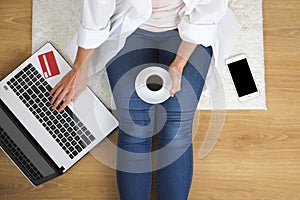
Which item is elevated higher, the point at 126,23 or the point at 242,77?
the point at 126,23

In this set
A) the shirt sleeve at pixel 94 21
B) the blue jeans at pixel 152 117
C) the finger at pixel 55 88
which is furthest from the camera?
the finger at pixel 55 88

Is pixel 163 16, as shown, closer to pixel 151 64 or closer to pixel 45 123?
pixel 151 64

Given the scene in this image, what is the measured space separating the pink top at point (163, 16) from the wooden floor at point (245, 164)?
28 cm

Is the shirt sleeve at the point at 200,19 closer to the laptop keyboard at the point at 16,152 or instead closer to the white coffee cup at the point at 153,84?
the white coffee cup at the point at 153,84

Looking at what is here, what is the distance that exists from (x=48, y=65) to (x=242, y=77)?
0.48 meters

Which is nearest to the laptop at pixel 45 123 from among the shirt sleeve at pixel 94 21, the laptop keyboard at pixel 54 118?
the laptop keyboard at pixel 54 118

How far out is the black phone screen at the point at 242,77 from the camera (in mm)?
1089

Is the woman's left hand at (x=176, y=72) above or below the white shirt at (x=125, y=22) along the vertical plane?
below

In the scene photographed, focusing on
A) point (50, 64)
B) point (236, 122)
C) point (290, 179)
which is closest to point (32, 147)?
point (50, 64)

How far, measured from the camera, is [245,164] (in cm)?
108

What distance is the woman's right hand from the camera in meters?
1.01

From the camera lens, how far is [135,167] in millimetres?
957

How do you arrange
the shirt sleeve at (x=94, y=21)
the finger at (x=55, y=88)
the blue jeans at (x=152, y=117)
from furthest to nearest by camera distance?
the finger at (x=55, y=88), the blue jeans at (x=152, y=117), the shirt sleeve at (x=94, y=21)

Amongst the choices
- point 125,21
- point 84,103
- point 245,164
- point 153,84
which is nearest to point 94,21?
point 125,21
